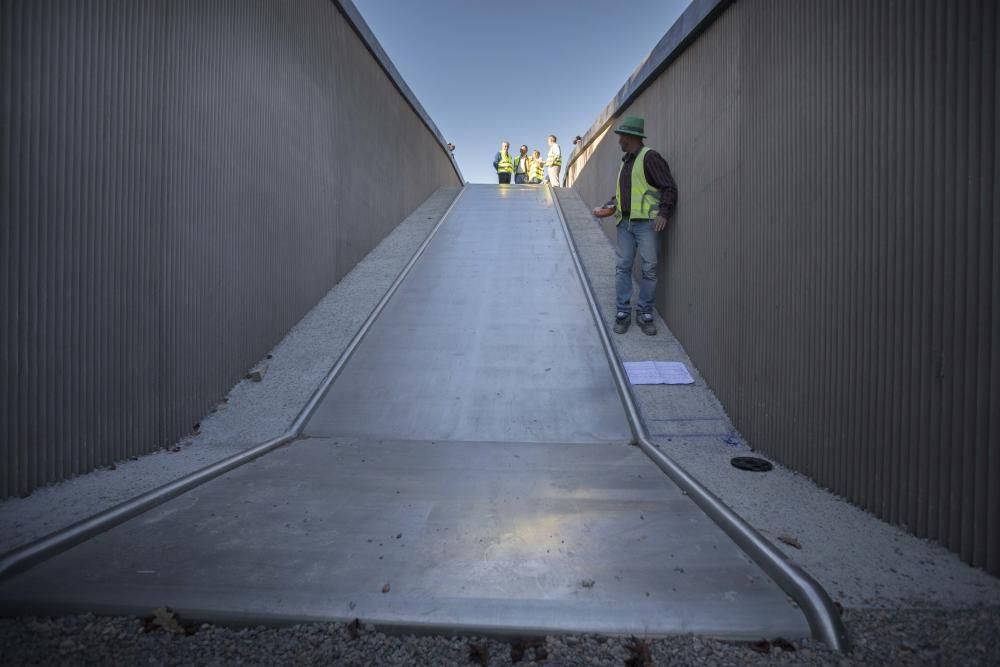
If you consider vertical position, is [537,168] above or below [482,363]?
above

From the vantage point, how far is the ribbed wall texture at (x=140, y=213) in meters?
2.55

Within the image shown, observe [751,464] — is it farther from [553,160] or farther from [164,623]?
[553,160]

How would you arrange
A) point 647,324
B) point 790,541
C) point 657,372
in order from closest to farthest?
point 790,541 → point 657,372 → point 647,324

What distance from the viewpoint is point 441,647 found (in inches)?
62.6

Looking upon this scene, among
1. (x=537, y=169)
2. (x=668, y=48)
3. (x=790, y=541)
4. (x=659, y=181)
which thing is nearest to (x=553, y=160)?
(x=537, y=169)

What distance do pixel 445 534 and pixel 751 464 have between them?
2.02 meters

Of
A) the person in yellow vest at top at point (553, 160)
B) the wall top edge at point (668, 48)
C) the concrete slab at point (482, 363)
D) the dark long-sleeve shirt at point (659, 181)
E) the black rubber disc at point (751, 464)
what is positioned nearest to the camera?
the black rubber disc at point (751, 464)

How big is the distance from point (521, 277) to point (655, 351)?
2.44 m

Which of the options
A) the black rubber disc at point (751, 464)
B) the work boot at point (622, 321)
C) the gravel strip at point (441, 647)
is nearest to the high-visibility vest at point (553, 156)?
the work boot at point (622, 321)

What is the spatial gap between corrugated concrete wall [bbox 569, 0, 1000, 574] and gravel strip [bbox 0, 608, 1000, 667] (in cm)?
53

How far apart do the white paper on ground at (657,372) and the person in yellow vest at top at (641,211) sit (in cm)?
61

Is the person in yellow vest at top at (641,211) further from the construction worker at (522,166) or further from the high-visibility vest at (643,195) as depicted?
the construction worker at (522,166)

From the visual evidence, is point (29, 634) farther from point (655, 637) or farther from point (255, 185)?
point (255, 185)

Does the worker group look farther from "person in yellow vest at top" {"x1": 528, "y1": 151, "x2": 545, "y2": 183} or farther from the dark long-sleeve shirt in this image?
the dark long-sleeve shirt
